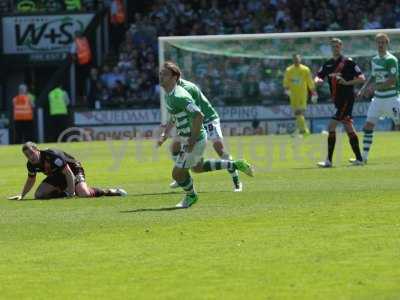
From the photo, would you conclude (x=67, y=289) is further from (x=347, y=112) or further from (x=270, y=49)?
(x=270, y=49)

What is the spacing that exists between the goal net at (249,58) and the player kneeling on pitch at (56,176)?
1329 cm

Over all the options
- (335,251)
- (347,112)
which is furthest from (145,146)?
(335,251)

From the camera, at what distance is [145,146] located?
32.2 m

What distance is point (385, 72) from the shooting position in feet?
71.7

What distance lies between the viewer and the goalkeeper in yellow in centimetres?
3266

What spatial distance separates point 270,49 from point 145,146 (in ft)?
14.4

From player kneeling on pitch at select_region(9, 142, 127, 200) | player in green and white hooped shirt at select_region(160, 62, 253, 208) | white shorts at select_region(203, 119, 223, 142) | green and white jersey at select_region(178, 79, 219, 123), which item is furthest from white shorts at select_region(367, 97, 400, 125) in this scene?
player in green and white hooped shirt at select_region(160, 62, 253, 208)

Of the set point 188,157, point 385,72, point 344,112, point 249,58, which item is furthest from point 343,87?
point 249,58

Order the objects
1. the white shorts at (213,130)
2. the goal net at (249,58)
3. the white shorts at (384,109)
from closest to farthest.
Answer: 1. the white shorts at (213,130)
2. the white shorts at (384,109)
3. the goal net at (249,58)

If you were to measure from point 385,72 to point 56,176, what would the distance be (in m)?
7.07

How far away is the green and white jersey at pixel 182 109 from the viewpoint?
1497cm

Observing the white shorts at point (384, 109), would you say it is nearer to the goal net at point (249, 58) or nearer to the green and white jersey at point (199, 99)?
the green and white jersey at point (199, 99)

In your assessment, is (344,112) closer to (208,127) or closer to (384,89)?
(384,89)

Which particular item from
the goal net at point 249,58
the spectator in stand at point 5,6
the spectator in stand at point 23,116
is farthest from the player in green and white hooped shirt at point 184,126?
the spectator in stand at point 5,6
